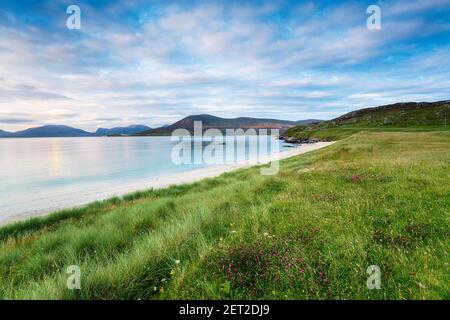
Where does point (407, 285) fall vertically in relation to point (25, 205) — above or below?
above

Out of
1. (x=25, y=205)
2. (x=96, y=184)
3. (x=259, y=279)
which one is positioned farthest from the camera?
(x=96, y=184)

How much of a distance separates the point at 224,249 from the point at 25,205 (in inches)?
978

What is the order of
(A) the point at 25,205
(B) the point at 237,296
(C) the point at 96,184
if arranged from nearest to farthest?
(B) the point at 237,296
(A) the point at 25,205
(C) the point at 96,184

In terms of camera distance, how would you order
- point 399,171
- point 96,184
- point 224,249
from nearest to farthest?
point 224,249
point 399,171
point 96,184
